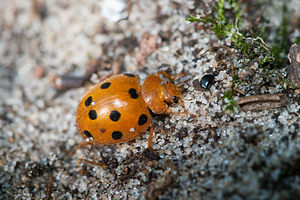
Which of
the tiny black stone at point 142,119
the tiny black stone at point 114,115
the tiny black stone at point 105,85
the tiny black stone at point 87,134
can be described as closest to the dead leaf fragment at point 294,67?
the tiny black stone at point 142,119

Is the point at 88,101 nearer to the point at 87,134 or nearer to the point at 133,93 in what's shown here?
the point at 87,134

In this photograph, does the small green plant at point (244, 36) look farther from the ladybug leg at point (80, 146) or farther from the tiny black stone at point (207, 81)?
the ladybug leg at point (80, 146)

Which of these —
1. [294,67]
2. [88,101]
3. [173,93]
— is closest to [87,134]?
[88,101]

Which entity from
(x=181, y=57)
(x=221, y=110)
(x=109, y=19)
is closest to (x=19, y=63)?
(x=109, y=19)

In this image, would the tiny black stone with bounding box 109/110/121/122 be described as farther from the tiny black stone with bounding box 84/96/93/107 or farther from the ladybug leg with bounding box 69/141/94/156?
the ladybug leg with bounding box 69/141/94/156

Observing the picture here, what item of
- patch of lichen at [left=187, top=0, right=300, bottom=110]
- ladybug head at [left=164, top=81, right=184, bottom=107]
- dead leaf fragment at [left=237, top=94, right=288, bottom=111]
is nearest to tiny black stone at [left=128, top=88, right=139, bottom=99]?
ladybug head at [left=164, top=81, right=184, bottom=107]
